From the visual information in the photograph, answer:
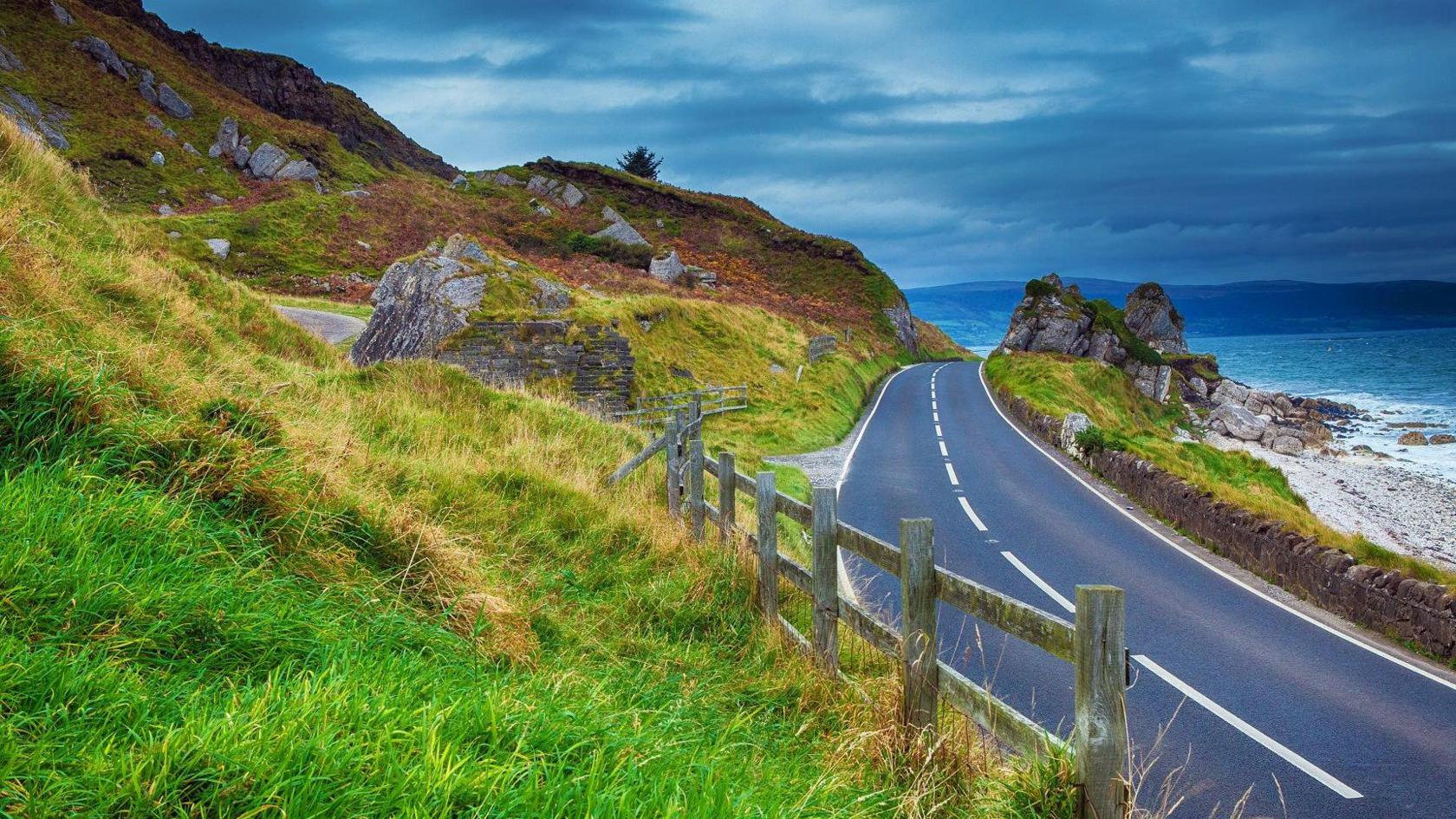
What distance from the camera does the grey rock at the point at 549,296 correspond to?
91.0ft

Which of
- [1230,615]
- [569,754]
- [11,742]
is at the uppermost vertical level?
[11,742]

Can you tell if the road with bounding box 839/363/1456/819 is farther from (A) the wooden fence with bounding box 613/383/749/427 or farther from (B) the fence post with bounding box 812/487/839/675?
(A) the wooden fence with bounding box 613/383/749/427

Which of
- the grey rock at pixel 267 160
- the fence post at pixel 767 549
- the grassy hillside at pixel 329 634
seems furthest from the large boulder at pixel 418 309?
the grey rock at pixel 267 160

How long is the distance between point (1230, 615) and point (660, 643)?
946 centimetres

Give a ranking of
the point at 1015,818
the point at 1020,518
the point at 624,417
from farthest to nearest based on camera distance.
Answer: the point at 624,417, the point at 1020,518, the point at 1015,818

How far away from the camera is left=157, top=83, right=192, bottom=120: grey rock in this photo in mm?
59469

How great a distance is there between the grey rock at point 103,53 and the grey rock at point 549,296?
51.4 metres

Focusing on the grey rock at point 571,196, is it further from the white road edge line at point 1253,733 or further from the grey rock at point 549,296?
the white road edge line at point 1253,733

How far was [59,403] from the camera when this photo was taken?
4.63m

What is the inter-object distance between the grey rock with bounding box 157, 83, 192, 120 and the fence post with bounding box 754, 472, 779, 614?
69.2 m

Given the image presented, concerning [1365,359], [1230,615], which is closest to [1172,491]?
[1230,615]

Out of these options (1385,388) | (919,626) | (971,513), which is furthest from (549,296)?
(1385,388)

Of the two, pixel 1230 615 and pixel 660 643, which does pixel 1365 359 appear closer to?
pixel 1230 615

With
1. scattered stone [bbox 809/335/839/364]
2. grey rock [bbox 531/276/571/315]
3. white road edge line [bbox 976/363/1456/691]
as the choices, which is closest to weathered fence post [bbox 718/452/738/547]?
white road edge line [bbox 976/363/1456/691]
